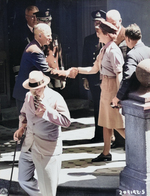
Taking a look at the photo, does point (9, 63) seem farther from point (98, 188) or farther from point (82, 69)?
point (98, 188)

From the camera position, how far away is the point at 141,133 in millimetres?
6656

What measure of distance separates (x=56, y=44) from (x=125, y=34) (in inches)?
41.8

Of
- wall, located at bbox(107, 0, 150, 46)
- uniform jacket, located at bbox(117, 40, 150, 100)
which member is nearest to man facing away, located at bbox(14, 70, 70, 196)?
uniform jacket, located at bbox(117, 40, 150, 100)

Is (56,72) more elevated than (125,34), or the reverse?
(125,34)

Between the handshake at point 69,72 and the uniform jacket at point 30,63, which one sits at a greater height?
the uniform jacket at point 30,63

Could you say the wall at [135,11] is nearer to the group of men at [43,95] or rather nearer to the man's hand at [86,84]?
the group of men at [43,95]

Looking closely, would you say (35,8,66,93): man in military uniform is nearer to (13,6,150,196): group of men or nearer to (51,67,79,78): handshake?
(13,6,150,196): group of men

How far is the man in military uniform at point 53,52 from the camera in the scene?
7.93 m

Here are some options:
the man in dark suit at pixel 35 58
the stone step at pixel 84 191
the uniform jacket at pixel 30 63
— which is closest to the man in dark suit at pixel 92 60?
the man in dark suit at pixel 35 58

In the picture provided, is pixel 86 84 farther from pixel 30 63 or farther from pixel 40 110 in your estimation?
pixel 40 110

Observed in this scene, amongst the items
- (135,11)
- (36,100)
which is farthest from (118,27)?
(36,100)

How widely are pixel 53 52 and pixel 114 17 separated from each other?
944 millimetres

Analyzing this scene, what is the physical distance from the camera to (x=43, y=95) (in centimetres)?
679

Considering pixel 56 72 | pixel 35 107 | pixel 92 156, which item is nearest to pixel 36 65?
pixel 56 72
